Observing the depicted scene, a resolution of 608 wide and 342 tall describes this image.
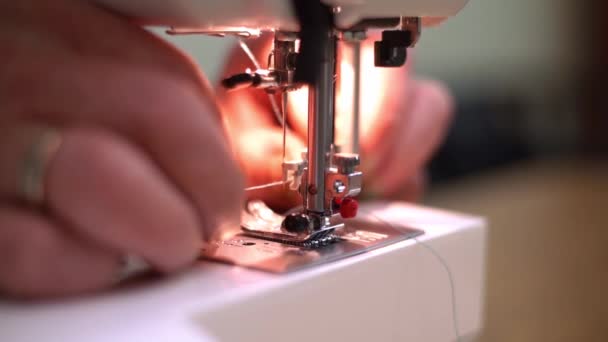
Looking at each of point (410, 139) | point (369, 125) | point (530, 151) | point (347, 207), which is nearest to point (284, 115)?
point (347, 207)

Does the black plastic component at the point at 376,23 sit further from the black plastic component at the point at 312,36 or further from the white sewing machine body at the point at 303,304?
the white sewing machine body at the point at 303,304

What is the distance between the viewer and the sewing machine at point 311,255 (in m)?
0.61

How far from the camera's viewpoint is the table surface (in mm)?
1604

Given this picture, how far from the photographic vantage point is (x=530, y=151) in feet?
12.0

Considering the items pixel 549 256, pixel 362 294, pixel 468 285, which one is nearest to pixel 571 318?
pixel 549 256

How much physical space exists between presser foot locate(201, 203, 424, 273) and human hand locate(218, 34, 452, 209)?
0.04 meters

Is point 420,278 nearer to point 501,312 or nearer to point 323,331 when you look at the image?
point 323,331

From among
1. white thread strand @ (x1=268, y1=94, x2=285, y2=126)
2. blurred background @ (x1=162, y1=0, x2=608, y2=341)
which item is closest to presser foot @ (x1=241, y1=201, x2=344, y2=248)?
white thread strand @ (x1=268, y1=94, x2=285, y2=126)

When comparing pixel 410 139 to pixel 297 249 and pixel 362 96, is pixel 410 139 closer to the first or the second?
pixel 362 96

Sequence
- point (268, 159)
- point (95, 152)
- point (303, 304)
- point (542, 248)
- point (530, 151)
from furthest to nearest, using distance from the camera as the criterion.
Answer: point (530, 151) → point (542, 248) → point (268, 159) → point (303, 304) → point (95, 152)

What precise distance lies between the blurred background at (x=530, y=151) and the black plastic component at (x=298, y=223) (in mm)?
875

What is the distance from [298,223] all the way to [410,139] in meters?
0.57

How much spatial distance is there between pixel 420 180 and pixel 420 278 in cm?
63

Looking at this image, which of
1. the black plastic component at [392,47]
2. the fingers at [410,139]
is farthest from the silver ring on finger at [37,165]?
the fingers at [410,139]
